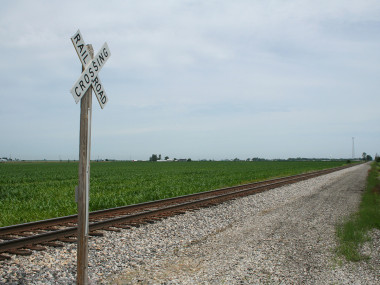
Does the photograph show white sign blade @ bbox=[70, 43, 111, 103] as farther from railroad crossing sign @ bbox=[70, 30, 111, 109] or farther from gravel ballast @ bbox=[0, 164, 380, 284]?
gravel ballast @ bbox=[0, 164, 380, 284]

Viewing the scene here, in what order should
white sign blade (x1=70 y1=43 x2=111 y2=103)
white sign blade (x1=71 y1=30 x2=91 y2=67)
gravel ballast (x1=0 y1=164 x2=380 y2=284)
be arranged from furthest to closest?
1. gravel ballast (x1=0 y1=164 x2=380 y2=284)
2. white sign blade (x1=71 y1=30 x2=91 y2=67)
3. white sign blade (x1=70 y1=43 x2=111 y2=103)

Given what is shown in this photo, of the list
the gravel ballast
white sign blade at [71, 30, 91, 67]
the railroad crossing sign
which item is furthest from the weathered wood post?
the gravel ballast

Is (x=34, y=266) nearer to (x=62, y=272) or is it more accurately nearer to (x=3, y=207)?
(x=62, y=272)

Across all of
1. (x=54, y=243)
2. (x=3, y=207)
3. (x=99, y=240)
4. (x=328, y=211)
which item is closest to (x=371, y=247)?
(x=328, y=211)

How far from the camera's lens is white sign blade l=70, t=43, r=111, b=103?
14.2 ft

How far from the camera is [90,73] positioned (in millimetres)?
4605

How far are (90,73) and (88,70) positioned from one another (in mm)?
55

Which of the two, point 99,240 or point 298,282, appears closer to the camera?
point 298,282

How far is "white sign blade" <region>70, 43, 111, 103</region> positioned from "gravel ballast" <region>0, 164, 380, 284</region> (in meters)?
3.02

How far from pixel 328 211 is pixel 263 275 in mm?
7607

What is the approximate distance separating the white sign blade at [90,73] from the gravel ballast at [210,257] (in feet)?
9.91

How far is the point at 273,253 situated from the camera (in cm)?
709

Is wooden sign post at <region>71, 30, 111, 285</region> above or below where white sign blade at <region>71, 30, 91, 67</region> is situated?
below

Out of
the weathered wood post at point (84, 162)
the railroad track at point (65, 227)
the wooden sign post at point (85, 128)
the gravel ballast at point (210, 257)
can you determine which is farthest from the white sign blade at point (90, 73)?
the railroad track at point (65, 227)
